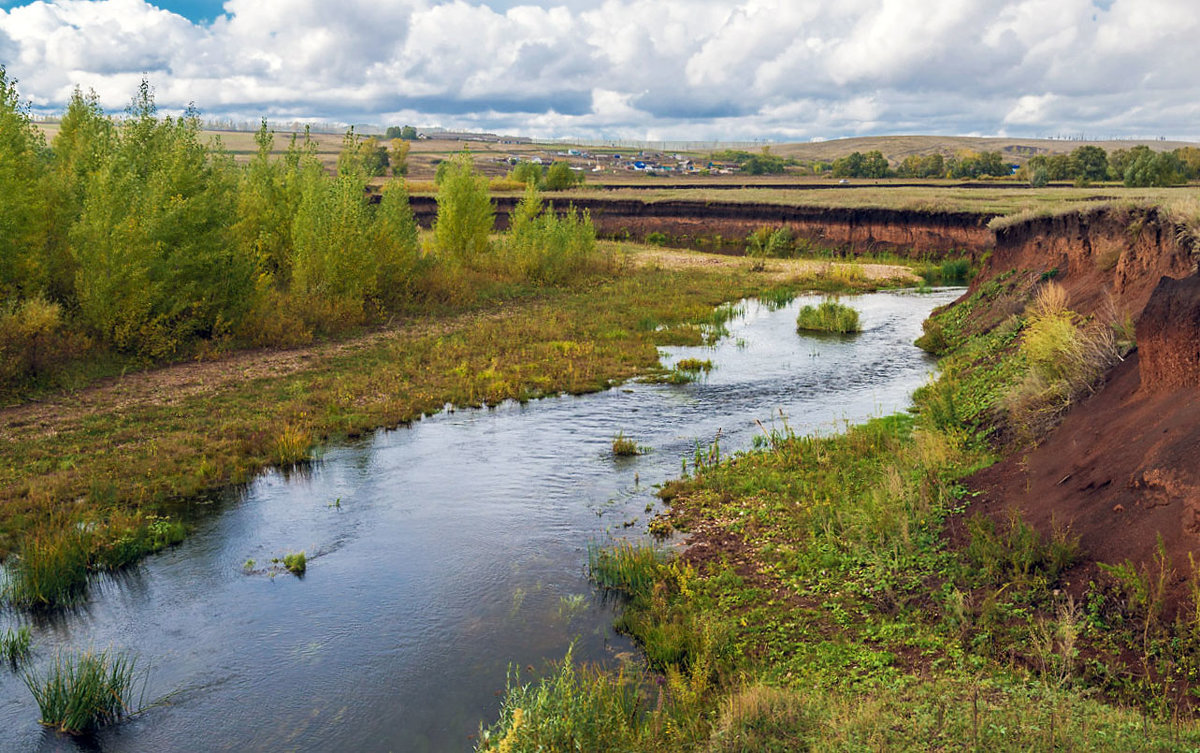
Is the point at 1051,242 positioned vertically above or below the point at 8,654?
above

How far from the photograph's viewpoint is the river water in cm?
807

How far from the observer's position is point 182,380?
750 inches

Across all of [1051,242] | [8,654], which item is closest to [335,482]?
[8,654]

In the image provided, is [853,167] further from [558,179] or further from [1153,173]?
[1153,173]

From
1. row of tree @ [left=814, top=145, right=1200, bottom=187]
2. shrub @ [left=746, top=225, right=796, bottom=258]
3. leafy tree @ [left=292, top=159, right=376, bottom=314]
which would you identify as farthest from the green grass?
row of tree @ [left=814, top=145, right=1200, bottom=187]

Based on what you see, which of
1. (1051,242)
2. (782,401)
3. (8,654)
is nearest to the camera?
(8,654)

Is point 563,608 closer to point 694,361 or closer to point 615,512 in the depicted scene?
point 615,512

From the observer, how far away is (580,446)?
16.4 m

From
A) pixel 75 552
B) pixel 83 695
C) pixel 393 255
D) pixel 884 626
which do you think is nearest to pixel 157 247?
pixel 393 255

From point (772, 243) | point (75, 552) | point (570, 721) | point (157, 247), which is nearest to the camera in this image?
point (570, 721)

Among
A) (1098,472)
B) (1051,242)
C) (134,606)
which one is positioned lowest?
(134,606)

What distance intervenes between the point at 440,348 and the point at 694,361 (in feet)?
23.6

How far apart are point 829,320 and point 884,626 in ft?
72.3

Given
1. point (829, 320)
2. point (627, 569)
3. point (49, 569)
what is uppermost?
point (829, 320)
